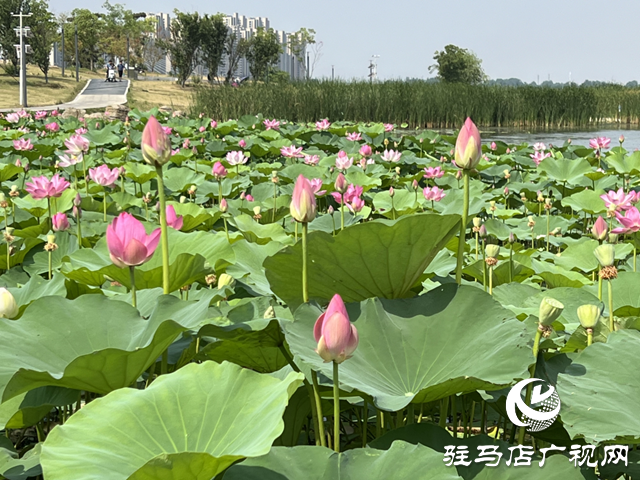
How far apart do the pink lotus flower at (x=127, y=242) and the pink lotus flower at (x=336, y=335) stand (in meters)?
0.44

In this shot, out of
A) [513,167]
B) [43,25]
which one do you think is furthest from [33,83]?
[513,167]

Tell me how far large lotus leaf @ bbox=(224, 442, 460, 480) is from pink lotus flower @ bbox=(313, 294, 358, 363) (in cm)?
12

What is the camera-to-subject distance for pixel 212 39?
3441cm

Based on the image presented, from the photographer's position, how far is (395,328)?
1033 millimetres

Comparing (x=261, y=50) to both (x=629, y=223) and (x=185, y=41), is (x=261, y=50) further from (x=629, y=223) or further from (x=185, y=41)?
(x=629, y=223)

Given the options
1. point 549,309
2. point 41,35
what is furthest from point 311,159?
point 41,35

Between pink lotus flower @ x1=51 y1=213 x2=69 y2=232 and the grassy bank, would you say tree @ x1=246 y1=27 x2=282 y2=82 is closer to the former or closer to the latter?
the grassy bank

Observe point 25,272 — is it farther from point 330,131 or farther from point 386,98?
point 386,98

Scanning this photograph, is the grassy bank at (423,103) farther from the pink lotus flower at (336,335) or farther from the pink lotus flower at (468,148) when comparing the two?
the pink lotus flower at (336,335)

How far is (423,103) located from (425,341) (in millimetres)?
12076

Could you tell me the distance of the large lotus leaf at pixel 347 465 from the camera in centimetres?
75

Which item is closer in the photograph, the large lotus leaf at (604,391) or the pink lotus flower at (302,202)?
the large lotus leaf at (604,391)

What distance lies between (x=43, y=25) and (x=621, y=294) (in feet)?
128

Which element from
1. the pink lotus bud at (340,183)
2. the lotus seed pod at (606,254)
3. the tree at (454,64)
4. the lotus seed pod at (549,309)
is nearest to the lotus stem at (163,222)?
the lotus seed pod at (549,309)
